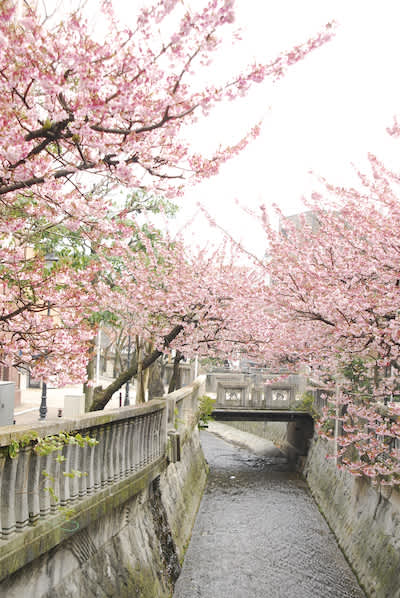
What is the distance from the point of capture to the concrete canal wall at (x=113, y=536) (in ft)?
17.6

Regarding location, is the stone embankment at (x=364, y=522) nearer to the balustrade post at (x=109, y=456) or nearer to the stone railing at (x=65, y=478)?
the stone railing at (x=65, y=478)

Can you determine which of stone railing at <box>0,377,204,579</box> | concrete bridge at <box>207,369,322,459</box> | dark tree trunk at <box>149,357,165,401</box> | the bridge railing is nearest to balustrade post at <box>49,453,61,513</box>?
stone railing at <box>0,377,204,579</box>

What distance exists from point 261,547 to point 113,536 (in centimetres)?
853

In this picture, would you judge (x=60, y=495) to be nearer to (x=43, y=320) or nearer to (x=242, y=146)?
(x=242, y=146)

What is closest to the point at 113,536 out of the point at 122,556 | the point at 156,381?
the point at 122,556

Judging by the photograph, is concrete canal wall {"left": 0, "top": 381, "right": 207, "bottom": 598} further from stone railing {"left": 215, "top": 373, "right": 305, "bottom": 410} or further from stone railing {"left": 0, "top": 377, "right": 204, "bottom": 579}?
stone railing {"left": 215, "top": 373, "right": 305, "bottom": 410}

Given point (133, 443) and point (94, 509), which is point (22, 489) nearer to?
point (94, 509)

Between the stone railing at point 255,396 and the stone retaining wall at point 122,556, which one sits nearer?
the stone retaining wall at point 122,556

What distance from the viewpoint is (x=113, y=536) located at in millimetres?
8258

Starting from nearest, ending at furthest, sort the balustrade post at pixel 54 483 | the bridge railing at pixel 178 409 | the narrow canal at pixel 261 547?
the balustrade post at pixel 54 483, the narrow canal at pixel 261 547, the bridge railing at pixel 178 409

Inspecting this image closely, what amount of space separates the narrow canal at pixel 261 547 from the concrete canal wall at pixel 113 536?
3.08 ft

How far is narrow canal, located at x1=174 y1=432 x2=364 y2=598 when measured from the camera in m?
12.5

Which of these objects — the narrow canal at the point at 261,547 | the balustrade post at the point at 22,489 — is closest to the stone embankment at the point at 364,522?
the narrow canal at the point at 261,547

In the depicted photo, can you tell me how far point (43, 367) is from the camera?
37.0 ft
